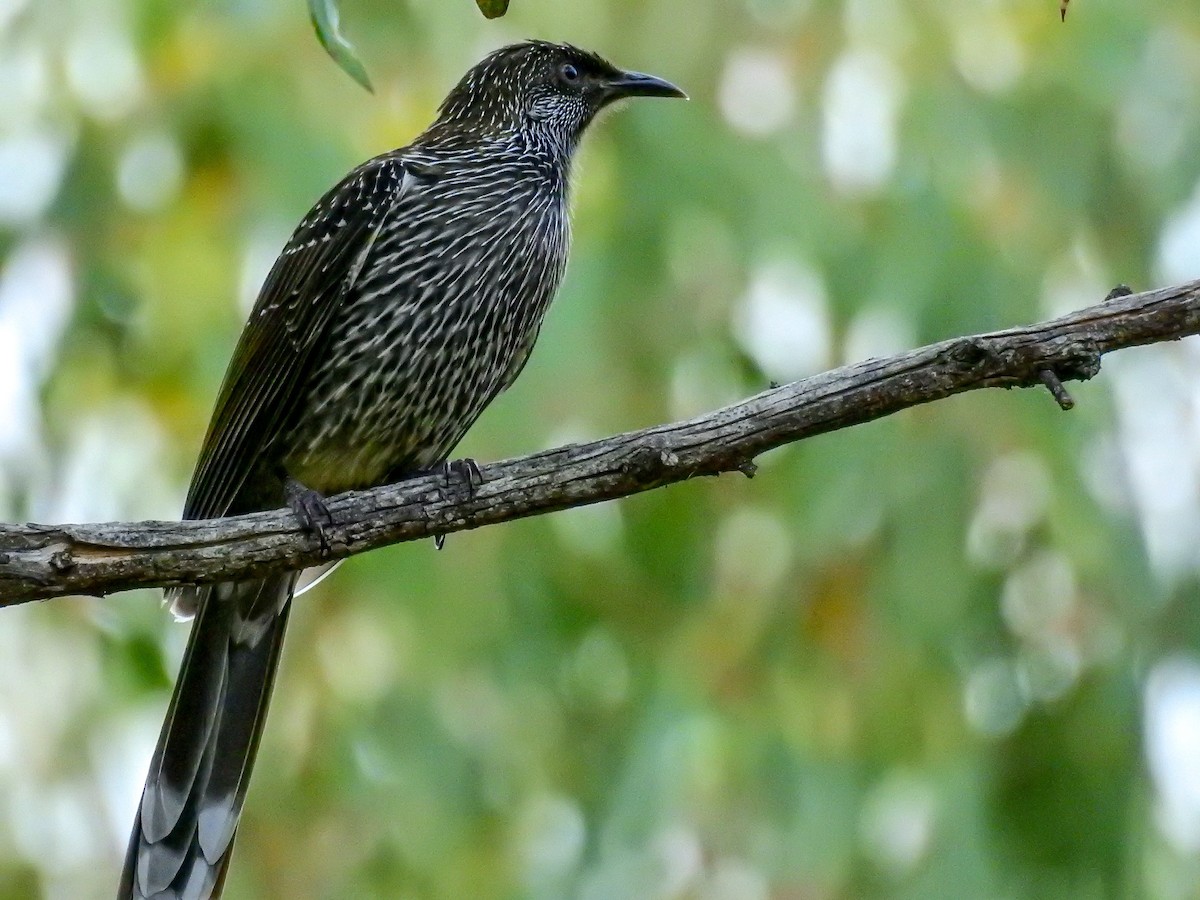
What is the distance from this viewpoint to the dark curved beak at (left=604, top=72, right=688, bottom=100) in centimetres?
514

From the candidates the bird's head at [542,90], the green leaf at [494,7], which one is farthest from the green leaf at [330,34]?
the bird's head at [542,90]

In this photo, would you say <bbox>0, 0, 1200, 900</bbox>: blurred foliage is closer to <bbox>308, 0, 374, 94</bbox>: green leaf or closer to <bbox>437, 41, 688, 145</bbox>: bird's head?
<bbox>437, 41, 688, 145</bbox>: bird's head

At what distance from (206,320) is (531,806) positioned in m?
1.93

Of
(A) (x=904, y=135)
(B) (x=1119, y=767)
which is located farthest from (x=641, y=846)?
(A) (x=904, y=135)

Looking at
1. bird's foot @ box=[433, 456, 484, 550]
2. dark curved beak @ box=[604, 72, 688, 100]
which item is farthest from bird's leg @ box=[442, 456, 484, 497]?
dark curved beak @ box=[604, 72, 688, 100]

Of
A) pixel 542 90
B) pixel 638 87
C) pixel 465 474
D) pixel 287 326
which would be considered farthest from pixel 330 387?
pixel 638 87

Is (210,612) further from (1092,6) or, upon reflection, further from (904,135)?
(1092,6)

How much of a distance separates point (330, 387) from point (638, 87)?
1577 millimetres

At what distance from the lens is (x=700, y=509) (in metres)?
5.48

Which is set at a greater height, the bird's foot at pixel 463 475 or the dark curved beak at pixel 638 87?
the dark curved beak at pixel 638 87

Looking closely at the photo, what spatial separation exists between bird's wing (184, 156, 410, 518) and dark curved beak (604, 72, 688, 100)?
96cm

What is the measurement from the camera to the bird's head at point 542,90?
5.14 m

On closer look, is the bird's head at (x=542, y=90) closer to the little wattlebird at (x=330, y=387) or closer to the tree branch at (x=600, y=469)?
the little wattlebird at (x=330, y=387)

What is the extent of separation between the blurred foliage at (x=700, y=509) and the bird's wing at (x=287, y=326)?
0.65m
